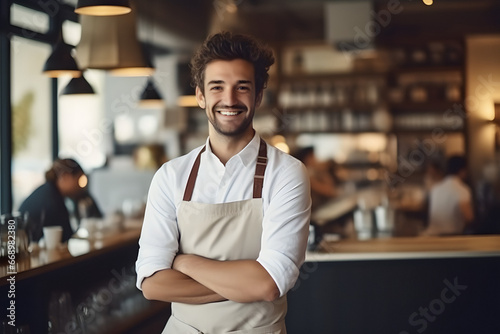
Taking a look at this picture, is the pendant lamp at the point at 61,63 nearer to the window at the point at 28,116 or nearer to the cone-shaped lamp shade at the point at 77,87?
the cone-shaped lamp shade at the point at 77,87

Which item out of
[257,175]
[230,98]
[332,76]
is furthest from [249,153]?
[332,76]

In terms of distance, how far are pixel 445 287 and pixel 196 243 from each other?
91.8 inches

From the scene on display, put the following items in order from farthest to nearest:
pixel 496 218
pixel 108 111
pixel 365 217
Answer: pixel 108 111, pixel 496 218, pixel 365 217

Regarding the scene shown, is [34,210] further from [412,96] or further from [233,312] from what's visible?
[412,96]

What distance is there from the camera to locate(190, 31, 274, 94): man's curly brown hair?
2.26m

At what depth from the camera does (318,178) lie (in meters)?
8.38

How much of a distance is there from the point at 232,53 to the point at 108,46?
82.7 inches

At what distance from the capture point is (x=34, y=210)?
476 centimetres

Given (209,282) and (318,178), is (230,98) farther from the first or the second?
(318,178)

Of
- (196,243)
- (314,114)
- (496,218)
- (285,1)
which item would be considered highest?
(285,1)

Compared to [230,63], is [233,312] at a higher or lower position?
lower

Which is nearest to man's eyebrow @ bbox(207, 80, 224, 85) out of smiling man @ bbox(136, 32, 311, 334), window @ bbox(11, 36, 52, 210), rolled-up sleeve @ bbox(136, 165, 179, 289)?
smiling man @ bbox(136, 32, 311, 334)

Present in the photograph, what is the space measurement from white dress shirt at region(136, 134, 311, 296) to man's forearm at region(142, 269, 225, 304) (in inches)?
1.3

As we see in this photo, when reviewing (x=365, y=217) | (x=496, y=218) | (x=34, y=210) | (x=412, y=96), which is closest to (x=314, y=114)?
Answer: (x=412, y=96)
